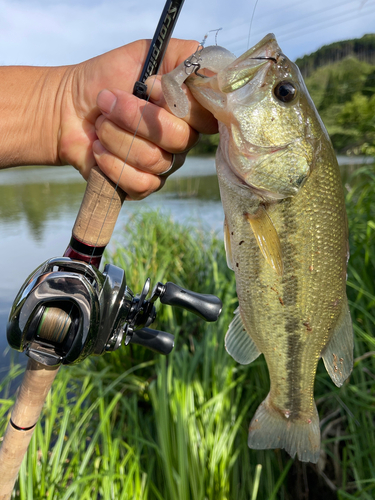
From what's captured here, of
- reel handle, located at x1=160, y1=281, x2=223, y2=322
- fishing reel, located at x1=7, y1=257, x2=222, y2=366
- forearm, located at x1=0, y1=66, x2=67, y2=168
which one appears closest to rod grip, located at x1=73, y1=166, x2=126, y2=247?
fishing reel, located at x1=7, y1=257, x2=222, y2=366

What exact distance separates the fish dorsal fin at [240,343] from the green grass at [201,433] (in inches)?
32.0

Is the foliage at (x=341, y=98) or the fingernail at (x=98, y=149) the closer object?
the fingernail at (x=98, y=149)

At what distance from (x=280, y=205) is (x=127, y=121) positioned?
541 mm

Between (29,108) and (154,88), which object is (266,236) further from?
(29,108)

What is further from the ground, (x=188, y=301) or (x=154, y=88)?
(x=154, y=88)

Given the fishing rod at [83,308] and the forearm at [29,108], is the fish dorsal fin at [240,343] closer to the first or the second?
the fishing rod at [83,308]

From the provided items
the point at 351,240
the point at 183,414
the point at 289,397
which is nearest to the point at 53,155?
the point at 289,397

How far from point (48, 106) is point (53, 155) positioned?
19cm

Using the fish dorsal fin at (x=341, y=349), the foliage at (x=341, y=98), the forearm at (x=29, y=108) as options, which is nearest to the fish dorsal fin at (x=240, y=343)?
the fish dorsal fin at (x=341, y=349)

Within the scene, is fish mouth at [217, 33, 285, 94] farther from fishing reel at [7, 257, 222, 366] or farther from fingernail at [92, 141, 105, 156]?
fishing reel at [7, 257, 222, 366]

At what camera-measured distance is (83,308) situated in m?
0.96

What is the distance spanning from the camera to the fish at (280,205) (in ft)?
3.58

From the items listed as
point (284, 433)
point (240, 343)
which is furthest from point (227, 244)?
point (284, 433)

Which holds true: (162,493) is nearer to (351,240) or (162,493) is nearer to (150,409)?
(150,409)
